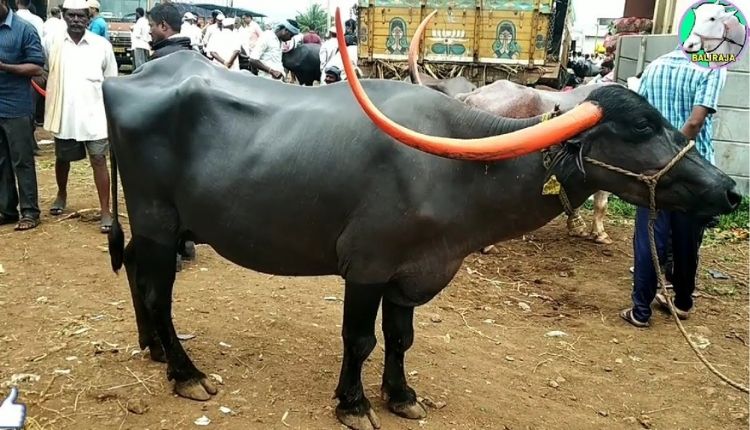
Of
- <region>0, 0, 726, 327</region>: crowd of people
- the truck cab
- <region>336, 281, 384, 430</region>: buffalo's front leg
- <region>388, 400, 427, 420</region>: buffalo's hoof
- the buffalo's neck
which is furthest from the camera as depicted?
the truck cab

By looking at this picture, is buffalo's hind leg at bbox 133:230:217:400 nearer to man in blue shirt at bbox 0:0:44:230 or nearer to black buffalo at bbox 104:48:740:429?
black buffalo at bbox 104:48:740:429

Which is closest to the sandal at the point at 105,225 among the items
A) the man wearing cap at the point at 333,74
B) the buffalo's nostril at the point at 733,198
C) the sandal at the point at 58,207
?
the sandal at the point at 58,207

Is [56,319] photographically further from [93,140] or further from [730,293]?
[730,293]

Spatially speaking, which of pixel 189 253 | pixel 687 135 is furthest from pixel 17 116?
pixel 687 135

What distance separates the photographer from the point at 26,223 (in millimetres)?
5887

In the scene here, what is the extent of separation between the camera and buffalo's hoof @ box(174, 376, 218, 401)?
10.7ft

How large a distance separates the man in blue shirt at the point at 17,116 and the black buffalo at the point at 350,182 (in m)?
3.07

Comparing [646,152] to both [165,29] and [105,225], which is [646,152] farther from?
[105,225]

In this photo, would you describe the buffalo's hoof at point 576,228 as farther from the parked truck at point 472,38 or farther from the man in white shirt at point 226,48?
the man in white shirt at point 226,48

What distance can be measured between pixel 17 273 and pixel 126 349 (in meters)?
1.66

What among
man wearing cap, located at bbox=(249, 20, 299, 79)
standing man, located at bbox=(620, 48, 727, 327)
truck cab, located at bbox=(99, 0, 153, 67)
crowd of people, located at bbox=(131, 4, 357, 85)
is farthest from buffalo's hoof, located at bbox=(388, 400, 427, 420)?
truck cab, located at bbox=(99, 0, 153, 67)

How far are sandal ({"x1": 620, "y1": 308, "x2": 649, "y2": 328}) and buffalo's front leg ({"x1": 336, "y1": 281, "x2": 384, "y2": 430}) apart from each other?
94.2 inches

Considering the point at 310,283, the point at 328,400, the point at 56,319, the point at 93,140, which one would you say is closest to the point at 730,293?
the point at 310,283

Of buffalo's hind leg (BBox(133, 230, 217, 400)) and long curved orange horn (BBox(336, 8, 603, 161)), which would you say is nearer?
long curved orange horn (BBox(336, 8, 603, 161))
